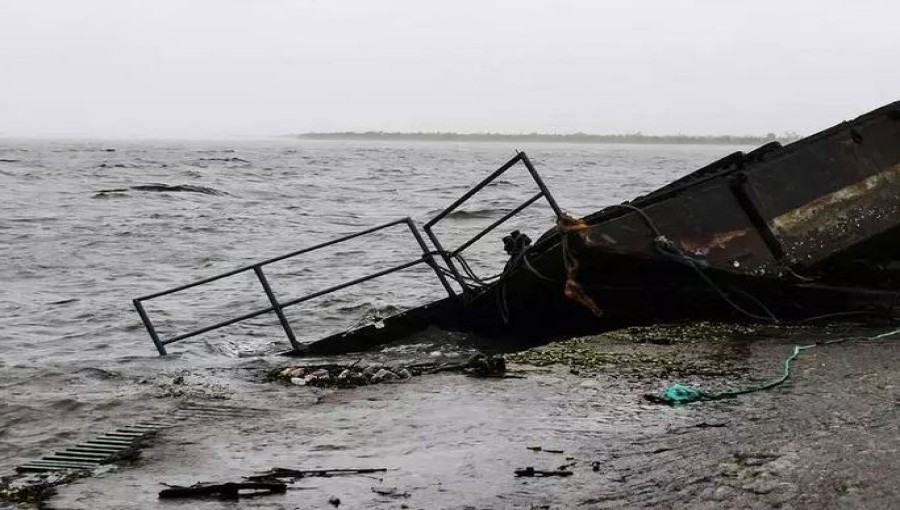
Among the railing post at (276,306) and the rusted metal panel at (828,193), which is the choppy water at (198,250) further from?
the rusted metal panel at (828,193)

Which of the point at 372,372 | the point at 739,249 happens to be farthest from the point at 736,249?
the point at 372,372

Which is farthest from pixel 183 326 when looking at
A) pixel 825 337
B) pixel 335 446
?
pixel 825 337

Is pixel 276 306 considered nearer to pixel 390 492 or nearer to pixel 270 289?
pixel 270 289

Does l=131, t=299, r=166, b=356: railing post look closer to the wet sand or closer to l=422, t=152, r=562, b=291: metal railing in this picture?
the wet sand

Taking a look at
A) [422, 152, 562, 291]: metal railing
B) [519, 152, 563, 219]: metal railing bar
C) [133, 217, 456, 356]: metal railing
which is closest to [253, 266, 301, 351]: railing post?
[133, 217, 456, 356]: metal railing

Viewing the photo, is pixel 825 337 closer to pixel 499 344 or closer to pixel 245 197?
pixel 499 344

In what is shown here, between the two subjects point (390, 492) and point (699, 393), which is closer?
point (390, 492)

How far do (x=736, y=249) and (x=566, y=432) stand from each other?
126 inches

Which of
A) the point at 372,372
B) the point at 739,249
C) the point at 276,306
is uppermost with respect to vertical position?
the point at 739,249

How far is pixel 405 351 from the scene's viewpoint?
8602mm

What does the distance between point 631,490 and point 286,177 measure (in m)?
41.4

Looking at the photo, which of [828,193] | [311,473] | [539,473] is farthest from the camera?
[828,193]

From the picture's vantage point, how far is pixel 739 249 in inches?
299

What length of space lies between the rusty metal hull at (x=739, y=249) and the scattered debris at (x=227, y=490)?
12.1 feet
